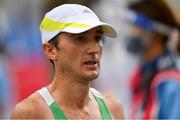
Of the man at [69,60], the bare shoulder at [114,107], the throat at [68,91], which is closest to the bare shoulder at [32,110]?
the man at [69,60]

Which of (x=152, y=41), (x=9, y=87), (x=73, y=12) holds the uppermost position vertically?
(x=73, y=12)

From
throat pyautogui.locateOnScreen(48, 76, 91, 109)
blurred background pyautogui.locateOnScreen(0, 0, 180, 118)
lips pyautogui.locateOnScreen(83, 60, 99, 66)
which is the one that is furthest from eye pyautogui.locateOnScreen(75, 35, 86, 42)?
blurred background pyautogui.locateOnScreen(0, 0, 180, 118)

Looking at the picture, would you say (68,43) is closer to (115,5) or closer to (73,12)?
(73,12)

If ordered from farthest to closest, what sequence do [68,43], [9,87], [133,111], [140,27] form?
[9,87], [140,27], [133,111], [68,43]

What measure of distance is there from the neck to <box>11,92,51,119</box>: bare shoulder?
0.11 metres

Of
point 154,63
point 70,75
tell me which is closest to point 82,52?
point 70,75

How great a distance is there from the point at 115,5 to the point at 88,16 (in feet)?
20.4

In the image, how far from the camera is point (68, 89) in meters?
5.18

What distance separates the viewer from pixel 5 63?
1119cm

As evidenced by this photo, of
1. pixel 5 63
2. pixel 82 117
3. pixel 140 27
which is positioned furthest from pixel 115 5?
pixel 82 117

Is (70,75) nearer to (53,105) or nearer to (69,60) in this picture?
(69,60)

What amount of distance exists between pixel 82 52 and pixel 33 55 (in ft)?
21.8

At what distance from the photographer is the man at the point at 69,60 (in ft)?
16.6

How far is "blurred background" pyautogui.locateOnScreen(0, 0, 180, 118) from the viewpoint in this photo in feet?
35.0
